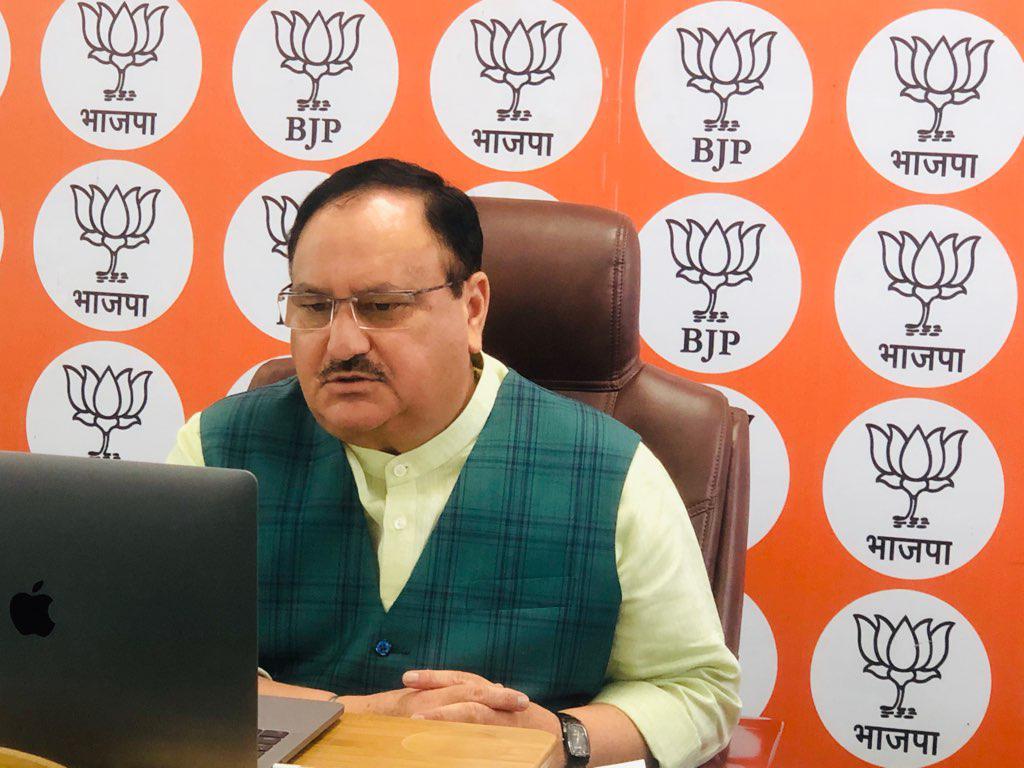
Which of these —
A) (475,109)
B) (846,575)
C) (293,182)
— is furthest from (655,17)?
(846,575)

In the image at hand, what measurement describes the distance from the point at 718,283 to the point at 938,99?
0.52 metres

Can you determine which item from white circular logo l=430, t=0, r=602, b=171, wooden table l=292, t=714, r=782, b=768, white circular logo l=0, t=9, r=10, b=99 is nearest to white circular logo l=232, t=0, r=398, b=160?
white circular logo l=430, t=0, r=602, b=171

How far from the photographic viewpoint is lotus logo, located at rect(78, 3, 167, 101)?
8.04ft

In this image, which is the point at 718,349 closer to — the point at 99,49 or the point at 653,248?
the point at 653,248

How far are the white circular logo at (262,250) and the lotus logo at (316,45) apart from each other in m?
0.18

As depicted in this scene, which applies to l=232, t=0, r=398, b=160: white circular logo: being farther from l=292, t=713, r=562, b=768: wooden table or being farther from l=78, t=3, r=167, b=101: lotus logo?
l=292, t=713, r=562, b=768: wooden table

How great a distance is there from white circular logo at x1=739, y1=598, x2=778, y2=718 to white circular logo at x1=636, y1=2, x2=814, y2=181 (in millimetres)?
839

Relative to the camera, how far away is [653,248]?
2295mm

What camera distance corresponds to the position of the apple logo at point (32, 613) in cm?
85

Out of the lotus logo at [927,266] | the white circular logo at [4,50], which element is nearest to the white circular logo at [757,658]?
the lotus logo at [927,266]

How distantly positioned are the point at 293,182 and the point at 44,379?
2.26ft

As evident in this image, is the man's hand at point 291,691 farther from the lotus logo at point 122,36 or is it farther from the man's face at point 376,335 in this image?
the lotus logo at point 122,36

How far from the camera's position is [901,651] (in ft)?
7.43

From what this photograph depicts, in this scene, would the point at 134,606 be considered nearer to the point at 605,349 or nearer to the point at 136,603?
the point at 136,603
